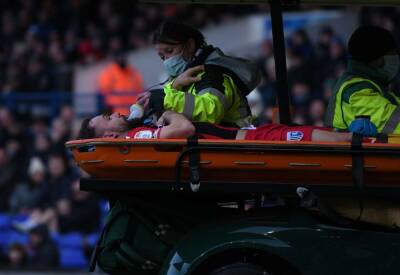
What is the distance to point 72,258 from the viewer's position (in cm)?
1223

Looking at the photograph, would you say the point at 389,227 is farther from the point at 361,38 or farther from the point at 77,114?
the point at 77,114

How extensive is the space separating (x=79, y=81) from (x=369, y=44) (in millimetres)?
11329

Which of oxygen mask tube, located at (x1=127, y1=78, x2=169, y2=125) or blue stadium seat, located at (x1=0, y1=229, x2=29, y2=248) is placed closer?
oxygen mask tube, located at (x1=127, y1=78, x2=169, y2=125)

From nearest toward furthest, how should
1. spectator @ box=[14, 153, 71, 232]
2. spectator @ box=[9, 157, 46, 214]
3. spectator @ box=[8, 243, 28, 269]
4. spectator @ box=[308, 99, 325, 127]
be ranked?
1. spectator @ box=[308, 99, 325, 127]
2. spectator @ box=[8, 243, 28, 269]
3. spectator @ box=[14, 153, 71, 232]
4. spectator @ box=[9, 157, 46, 214]

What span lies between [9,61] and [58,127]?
5.57 meters

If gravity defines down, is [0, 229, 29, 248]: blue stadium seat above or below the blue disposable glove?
below

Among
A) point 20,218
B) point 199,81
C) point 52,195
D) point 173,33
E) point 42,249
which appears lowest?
point 42,249

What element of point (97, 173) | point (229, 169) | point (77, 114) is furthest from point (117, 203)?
point (77, 114)

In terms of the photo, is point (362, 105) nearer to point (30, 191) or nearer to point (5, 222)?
point (5, 222)

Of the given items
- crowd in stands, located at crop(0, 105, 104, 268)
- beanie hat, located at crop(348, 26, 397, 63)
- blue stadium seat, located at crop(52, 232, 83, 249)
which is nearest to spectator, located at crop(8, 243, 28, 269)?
crowd in stands, located at crop(0, 105, 104, 268)

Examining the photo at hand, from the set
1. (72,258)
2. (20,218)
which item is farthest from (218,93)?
(20,218)

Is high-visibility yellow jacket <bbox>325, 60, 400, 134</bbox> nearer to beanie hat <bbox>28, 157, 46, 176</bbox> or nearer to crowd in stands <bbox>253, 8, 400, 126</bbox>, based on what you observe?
crowd in stands <bbox>253, 8, 400, 126</bbox>

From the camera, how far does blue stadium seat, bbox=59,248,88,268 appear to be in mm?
12180

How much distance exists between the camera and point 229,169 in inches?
228
